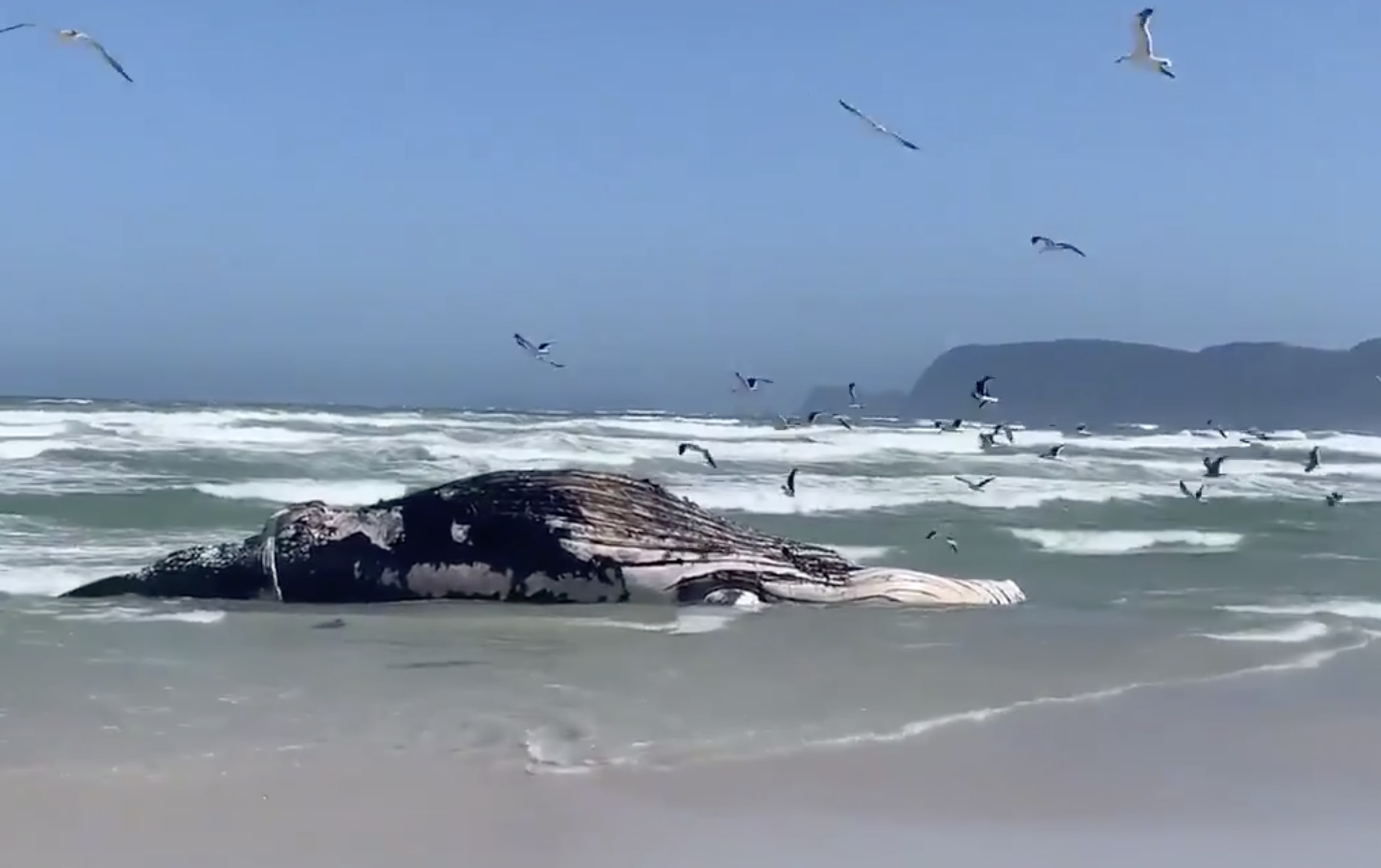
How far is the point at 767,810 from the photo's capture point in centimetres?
532

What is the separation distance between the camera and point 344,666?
25.8ft

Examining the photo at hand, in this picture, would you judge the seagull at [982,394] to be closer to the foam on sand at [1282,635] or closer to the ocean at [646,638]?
the ocean at [646,638]

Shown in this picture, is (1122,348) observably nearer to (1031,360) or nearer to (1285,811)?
(1031,360)

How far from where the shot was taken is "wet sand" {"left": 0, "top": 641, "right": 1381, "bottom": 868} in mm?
4828

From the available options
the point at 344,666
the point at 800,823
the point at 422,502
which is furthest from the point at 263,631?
the point at 800,823

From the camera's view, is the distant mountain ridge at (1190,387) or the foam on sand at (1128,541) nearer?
the foam on sand at (1128,541)

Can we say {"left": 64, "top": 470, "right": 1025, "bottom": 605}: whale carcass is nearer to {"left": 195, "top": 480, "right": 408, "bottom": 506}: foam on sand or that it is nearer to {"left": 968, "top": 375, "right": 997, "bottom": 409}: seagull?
{"left": 968, "top": 375, "right": 997, "bottom": 409}: seagull

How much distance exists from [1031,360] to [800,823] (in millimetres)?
63031

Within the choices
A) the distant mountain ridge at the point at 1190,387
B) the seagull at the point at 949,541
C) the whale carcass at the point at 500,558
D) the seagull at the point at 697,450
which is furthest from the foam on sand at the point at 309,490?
the distant mountain ridge at the point at 1190,387

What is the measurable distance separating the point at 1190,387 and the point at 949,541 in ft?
182

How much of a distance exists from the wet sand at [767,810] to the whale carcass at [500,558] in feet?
13.4

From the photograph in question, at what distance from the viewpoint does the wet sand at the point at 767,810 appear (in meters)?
4.83

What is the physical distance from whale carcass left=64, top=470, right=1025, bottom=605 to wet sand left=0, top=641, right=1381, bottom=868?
409 cm

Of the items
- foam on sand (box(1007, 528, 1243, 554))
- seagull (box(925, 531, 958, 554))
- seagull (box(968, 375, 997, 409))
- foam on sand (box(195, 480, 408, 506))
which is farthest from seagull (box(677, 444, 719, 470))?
foam on sand (box(195, 480, 408, 506))
